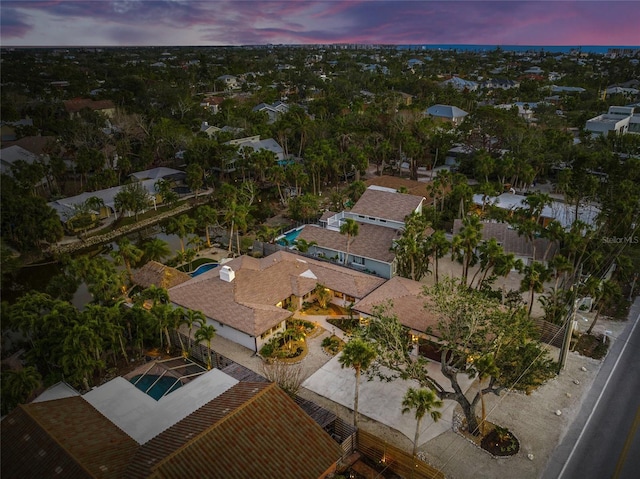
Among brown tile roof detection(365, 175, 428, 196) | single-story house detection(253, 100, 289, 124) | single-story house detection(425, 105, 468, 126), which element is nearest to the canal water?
brown tile roof detection(365, 175, 428, 196)

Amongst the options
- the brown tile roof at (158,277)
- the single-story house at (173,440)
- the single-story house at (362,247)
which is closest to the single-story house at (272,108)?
the single-story house at (362,247)

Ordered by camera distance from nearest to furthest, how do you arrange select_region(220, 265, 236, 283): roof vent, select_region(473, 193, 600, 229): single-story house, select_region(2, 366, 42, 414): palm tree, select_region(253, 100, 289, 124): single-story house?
select_region(2, 366, 42, 414): palm tree < select_region(220, 265, 236, 283): roof vent < select_region(473, 193, 600, 229): single-story house < select_region(253, 100, 289, 124): single-story house

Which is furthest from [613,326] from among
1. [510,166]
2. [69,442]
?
[69,442]

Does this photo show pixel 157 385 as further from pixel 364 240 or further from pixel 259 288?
pixel 364 240

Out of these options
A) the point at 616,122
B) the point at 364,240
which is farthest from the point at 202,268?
the point at 616,122

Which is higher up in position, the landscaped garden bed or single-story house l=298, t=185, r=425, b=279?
single-story house l=298, t=185, r=425, b=279

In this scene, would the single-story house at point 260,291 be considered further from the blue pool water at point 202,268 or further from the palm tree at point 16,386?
the palm tree at point 16,386

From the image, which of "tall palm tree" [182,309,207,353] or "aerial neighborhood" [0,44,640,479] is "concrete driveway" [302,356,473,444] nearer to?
"aerial neighborhood" [0,44,640,479]
